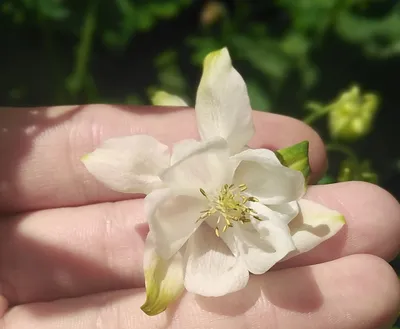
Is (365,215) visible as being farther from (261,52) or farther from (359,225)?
(261,52)

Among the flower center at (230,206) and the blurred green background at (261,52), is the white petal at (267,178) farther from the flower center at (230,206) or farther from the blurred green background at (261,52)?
the blurred green background at (261,52)

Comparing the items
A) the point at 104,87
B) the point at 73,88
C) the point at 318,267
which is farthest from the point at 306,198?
the point at 104,87

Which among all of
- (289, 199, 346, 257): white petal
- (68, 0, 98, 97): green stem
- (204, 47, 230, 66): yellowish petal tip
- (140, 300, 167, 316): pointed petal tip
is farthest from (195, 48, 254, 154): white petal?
(68, 0, 98, 97): green stem

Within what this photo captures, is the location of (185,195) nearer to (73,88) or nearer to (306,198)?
(306,198)

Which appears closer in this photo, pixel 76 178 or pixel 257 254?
pixel 257 254

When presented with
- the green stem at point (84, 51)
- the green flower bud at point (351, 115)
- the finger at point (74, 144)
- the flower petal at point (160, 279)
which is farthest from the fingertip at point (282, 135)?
the green stem at point (84, 51)

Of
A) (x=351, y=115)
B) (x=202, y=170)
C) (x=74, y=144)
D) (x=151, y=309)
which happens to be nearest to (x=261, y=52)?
(x=351, y=115)
